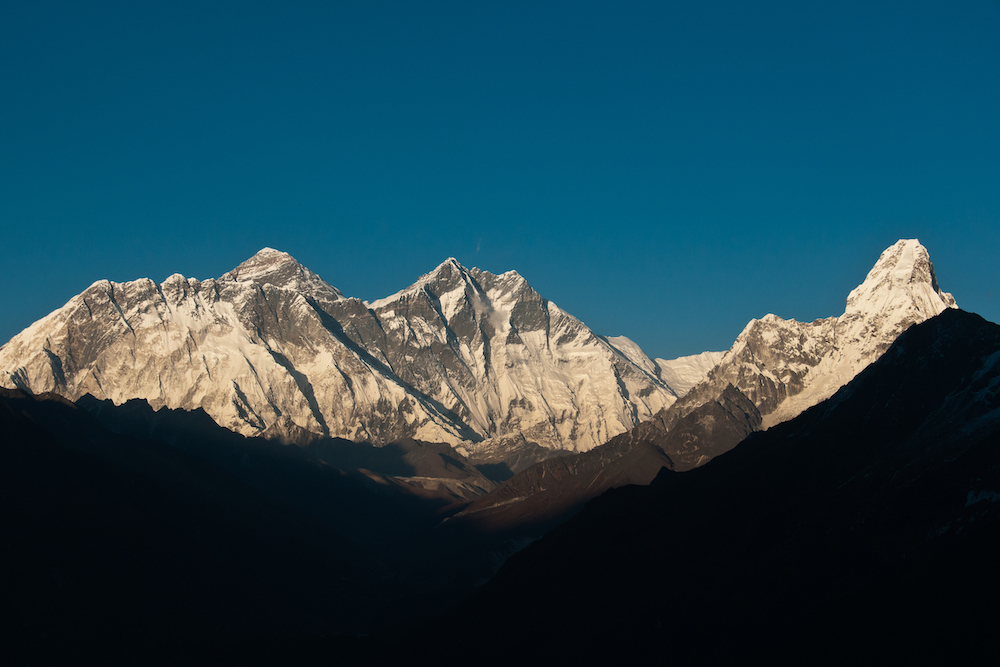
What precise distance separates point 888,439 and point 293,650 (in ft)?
290

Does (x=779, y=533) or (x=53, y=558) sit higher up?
(x=53, y=558)

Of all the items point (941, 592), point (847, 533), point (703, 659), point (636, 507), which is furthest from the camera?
point (636, 507)

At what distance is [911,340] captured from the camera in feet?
620

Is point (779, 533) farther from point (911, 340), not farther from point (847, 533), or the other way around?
point (911, 340)

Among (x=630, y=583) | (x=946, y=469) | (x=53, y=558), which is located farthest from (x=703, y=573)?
(x=53, y=558)

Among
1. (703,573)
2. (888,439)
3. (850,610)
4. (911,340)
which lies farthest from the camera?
(911,340)

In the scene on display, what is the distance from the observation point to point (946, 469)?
11431cm

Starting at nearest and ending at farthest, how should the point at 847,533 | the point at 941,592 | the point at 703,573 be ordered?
the point at 941,592 → the point at 847,533 → the point at 703,573

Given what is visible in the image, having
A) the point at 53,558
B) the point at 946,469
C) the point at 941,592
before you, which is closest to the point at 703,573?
the point at 946,469

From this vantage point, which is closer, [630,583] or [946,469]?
[946,469]

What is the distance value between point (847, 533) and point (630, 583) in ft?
98.6

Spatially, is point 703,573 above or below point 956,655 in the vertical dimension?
above

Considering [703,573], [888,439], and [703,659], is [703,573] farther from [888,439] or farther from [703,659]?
[888,439]

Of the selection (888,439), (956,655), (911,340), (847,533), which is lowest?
(956,655)
